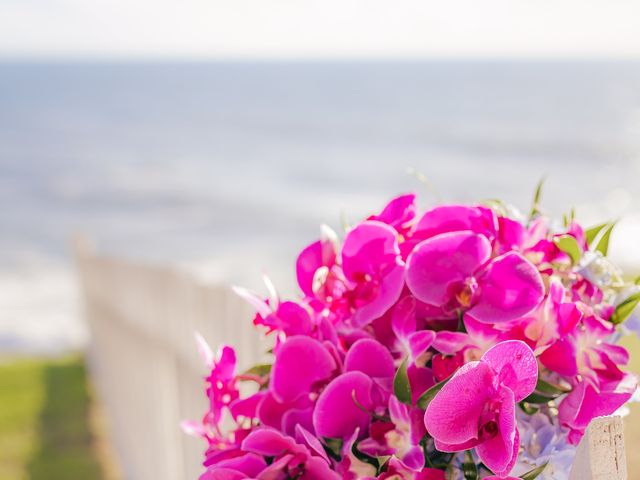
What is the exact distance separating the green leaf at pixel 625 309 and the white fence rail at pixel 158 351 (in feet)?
3.83

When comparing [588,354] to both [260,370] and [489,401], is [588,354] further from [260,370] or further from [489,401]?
[260,370]

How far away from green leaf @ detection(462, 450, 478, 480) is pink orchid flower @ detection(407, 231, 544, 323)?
11 cm

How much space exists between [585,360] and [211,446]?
0.35 metres

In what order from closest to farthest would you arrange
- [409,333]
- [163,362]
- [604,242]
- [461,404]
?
[461,404] → [409,333] → [604,242] → [163,362]

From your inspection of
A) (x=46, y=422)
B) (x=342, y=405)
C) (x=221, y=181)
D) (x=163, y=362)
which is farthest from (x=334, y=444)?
(x=221, y=181)

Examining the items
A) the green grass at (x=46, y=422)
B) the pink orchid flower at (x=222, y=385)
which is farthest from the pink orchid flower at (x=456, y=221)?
the green grass at (x=46, y=422)

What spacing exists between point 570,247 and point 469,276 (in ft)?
0.41

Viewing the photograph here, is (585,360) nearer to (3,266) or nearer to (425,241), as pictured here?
(425,241)

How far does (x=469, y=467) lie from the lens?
24.0 inches

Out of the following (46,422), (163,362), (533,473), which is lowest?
(46,422)

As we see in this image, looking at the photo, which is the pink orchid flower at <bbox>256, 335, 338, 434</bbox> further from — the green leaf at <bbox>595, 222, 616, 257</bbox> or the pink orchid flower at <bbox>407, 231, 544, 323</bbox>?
the green leaf at <bbox>595, 222, 616, 257</bbox>

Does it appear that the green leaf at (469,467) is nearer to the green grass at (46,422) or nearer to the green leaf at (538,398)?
the green leaf at (538,398)

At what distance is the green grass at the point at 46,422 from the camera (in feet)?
14.7

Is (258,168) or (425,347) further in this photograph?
(258,168)
